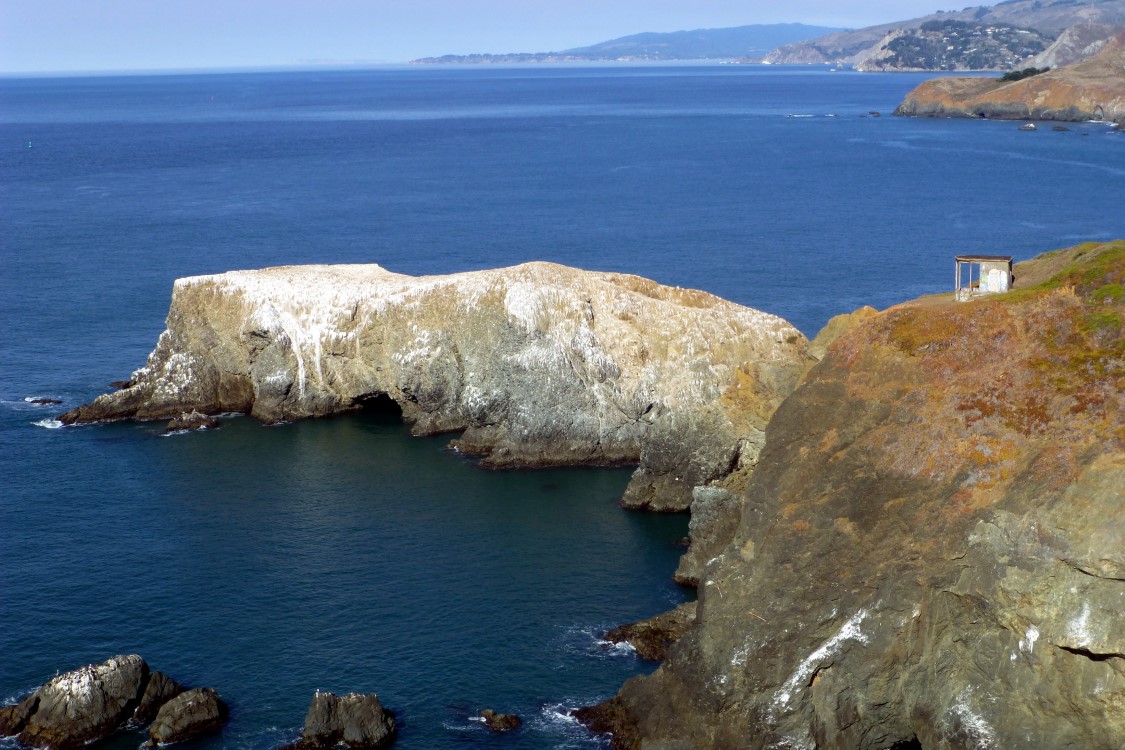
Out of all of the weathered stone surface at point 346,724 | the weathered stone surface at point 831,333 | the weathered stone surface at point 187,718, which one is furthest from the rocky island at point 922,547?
the weathered stone surface at point 187,718

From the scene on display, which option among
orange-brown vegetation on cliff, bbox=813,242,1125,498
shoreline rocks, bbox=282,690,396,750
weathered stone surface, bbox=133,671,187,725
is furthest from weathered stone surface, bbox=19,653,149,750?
orange-brown vegetation on cliff, bbox=813,242,1125,498

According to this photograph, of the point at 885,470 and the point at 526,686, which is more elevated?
the point at 885,470

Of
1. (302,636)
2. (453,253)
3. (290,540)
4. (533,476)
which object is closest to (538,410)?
(533,476)

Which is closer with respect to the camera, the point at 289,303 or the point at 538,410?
the point at 538,410

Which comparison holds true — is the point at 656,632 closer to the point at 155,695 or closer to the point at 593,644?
the point at 593,644

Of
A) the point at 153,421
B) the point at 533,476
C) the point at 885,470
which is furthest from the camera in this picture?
the point at 153,421

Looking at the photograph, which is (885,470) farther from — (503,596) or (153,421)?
(153,421)
